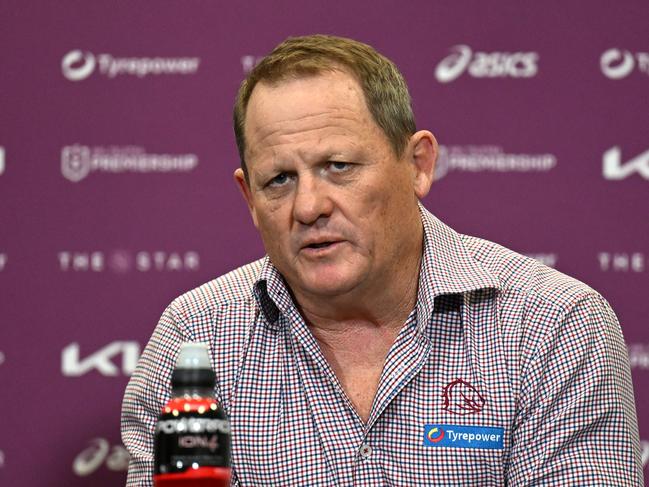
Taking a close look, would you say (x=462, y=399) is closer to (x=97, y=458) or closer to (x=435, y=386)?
(x=435, y=386)

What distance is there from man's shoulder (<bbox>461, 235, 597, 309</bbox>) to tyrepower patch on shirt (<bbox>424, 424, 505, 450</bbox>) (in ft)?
0.96

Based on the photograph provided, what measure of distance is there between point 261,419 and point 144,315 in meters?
1.21

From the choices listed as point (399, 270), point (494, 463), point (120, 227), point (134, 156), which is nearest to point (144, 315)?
point (120, 227)

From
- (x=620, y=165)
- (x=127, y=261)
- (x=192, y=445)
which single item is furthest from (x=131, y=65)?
(x=192, y=445)

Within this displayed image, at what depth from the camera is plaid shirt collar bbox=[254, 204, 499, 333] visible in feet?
7.13

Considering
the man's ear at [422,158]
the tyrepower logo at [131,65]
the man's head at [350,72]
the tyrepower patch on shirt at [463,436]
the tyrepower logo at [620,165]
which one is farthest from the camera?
the tyrepower logo at [131,65]

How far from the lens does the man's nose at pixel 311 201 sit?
201cm

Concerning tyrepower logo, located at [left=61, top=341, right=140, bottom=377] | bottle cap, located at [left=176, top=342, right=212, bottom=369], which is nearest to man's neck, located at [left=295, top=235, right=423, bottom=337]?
bottle cap, located at [left=176, top=342, right=212, bottom=369]

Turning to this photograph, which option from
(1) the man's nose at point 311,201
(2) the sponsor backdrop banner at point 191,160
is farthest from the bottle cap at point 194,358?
(2) the sponsor backdrop banner at point 191,160

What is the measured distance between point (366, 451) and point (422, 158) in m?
0.66

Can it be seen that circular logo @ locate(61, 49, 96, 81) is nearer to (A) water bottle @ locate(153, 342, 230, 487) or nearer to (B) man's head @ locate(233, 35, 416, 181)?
(B) man's head @ locate(233, 35, 416, 181)

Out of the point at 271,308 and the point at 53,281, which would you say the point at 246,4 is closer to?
the point at 53,281

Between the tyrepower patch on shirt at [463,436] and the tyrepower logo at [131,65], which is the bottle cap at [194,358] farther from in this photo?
the tyrepower logo at [131,65]

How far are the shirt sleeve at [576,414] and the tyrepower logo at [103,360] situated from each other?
1.56 m
